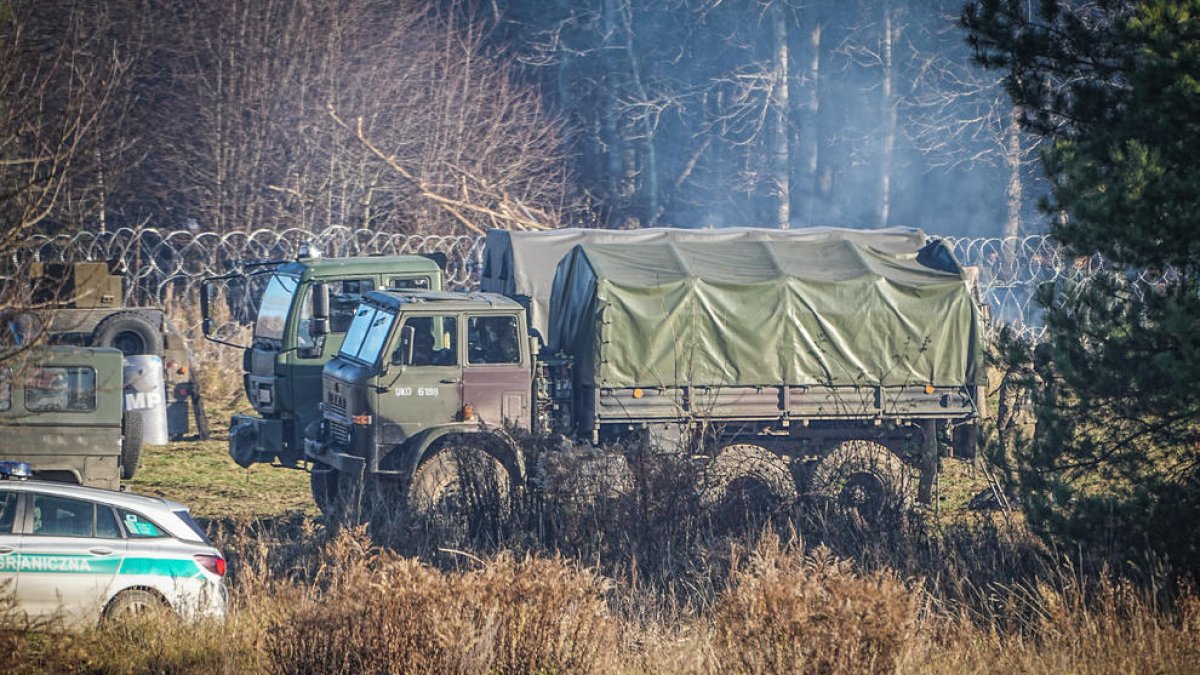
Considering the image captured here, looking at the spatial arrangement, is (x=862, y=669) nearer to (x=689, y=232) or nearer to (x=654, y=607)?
(x=654, y=607)

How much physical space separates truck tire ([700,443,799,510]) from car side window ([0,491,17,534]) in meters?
5.56

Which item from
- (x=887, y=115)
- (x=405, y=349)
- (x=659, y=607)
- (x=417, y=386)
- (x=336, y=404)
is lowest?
(x=659, y=607)

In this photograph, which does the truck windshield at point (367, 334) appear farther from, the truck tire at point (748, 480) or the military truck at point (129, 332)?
the military truck at point (129, 332)

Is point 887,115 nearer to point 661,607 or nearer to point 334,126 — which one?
point 334,126

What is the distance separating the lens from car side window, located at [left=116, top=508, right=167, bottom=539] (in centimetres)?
1007

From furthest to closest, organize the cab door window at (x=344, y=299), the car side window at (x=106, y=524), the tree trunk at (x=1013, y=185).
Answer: the tree trunk at (x=1013, y=185) < the cab door window at (x=344, y=299) < the car side window at (x=106, y=524)

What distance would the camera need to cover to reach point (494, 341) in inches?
532

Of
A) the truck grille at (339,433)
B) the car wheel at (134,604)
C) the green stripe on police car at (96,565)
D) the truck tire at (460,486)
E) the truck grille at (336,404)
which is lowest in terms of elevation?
the car wheel at (134,604)

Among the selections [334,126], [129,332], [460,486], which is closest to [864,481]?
[460,486]

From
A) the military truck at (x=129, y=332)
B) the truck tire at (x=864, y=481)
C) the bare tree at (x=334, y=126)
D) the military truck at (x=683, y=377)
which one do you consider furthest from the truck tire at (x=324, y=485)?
the bare tree at (x=334, y=126)

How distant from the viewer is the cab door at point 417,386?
1323cm

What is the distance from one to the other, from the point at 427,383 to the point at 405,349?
39 cm

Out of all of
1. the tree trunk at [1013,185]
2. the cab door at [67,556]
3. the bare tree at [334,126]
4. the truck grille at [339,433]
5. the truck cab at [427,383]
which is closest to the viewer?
the cab door at [67,556]

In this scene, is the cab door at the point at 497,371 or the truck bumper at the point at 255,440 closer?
the cab door at the point at 497,371
